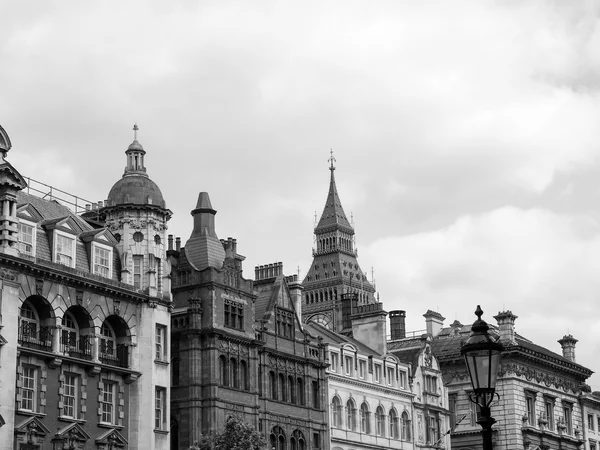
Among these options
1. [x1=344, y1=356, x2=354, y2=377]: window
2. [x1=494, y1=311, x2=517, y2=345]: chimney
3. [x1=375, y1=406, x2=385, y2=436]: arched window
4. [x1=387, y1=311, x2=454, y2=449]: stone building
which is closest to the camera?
[x1=344, y1=356, x2=354, y2=377]: window

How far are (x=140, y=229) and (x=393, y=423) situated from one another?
34.4 m

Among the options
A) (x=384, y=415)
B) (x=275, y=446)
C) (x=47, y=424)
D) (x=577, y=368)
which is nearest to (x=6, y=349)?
(x=47, y=424)

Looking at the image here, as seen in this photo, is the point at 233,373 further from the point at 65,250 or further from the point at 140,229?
the point at 65,250

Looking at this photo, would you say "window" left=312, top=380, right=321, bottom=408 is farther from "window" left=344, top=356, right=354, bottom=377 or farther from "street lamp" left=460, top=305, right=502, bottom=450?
"street lamp" left=460, top=305, right=502, bottom=450

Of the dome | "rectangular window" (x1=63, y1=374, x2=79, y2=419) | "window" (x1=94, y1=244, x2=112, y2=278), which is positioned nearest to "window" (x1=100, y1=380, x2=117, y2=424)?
"rectangular window" (x1=63, y1=374, x2=79, y2=419)

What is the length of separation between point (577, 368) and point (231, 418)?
2738 inches

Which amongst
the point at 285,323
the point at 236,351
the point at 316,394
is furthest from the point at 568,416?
the point at 236,351

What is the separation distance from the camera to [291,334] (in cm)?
9181

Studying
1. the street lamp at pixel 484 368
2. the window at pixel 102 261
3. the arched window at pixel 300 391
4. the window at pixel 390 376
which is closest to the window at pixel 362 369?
the window at pixel 390 376

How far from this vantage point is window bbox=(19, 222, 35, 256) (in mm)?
69875

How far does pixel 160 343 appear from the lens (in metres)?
78.0

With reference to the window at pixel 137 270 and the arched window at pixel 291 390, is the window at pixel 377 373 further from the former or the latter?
the window at pixel 137 270

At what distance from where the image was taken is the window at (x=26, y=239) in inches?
2751

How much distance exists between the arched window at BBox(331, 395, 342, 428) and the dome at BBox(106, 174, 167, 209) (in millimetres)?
24140
